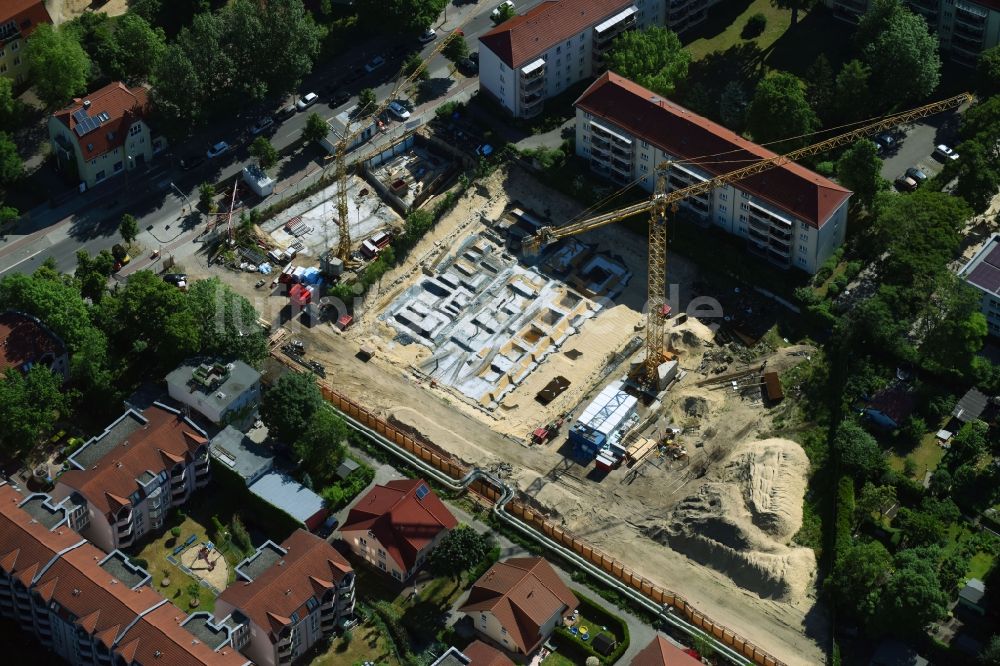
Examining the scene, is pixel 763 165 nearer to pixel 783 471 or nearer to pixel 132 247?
pixel 783 471

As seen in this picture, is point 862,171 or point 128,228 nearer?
point 862,171

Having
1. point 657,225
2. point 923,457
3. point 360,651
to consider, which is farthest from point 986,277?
point 360,651

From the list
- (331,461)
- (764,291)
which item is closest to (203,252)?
(331,461)

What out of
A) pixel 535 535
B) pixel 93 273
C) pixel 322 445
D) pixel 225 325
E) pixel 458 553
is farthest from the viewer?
pixel 93 273

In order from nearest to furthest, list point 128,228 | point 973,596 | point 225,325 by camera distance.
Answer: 1. point 973,596
2. point 225,325
3. point 128,228

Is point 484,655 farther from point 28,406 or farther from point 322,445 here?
point 28,406

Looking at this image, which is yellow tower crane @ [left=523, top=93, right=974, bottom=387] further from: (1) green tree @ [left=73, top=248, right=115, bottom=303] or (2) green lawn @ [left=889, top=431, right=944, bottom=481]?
(1) green tree @ [left=73, top=248, right=115, bottom=303]

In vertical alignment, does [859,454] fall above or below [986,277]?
below

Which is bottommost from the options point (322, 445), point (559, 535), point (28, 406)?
point (559, 535)
